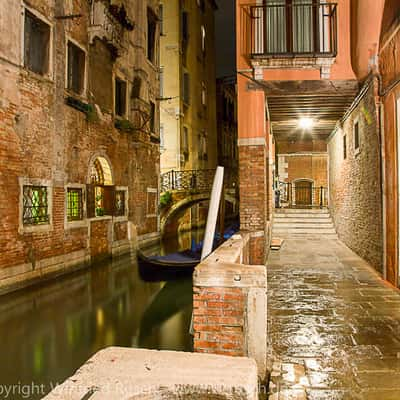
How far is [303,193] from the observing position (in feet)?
62.0

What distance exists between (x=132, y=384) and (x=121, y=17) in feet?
43.2

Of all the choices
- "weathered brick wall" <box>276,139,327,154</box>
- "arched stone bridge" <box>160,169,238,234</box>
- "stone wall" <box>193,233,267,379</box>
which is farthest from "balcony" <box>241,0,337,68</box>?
"arched stone bridge" <box>160,169,238,234</box>

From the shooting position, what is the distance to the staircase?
12234 mm

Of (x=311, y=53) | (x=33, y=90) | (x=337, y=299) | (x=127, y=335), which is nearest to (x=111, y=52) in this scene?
(x=33, y=90)

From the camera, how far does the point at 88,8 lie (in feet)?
37.1

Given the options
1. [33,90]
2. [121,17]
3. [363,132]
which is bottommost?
[363,132]

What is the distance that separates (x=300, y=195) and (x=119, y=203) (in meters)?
A: 9.43

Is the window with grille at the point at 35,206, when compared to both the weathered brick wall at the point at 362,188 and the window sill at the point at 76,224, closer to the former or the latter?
the window sill at the point at 76,224

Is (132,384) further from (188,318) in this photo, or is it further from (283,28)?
(283,28)

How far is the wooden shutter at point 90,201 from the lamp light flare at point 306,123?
6267 mm

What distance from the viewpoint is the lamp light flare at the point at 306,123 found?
35.8 ft

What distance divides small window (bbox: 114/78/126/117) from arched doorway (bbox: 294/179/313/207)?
8924mm

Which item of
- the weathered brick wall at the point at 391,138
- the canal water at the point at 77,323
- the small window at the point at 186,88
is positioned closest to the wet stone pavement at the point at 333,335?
the weathered brick wall at the point at 391,138

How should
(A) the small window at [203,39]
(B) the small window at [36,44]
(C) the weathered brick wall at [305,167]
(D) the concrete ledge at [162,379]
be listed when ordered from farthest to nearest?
(A) the small window at [203,39] → (C) the weathered brick wall at [305,167] → (B) the small window at [36,44] → (D) the concrete ledge at [162,379]
